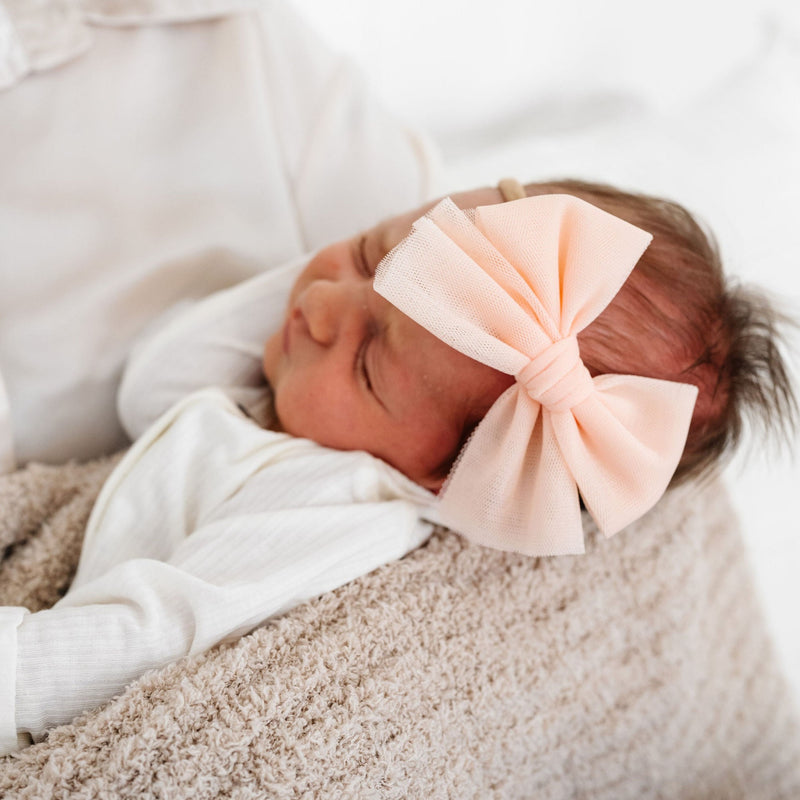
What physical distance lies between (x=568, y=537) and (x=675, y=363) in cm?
22

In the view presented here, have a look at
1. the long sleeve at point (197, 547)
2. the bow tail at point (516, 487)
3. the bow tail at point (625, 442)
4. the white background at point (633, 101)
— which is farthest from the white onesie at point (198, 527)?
the white background at point (633, 101)

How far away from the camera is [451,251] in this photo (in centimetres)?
65

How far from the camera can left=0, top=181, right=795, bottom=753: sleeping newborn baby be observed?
0.67 metres

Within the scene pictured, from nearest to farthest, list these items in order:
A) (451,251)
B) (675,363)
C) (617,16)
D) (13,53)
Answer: (451,251) → (675,363) → (13,53) → (617,16)

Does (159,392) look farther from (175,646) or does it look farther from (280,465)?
(175,646)

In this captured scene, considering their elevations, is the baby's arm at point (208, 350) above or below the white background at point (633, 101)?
below

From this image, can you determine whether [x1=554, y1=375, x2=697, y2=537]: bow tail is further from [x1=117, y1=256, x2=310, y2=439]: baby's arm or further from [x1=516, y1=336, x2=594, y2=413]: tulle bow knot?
[x1=117, y1=256, x2=310, y2=439]: baby's arm

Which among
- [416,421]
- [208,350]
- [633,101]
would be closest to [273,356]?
[208,350]

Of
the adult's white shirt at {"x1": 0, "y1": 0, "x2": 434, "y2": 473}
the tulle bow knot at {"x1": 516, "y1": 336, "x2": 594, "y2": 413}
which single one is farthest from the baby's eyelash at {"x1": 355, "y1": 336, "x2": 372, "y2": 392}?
the adult's white shirt at {"x1": 0, "y1": 0, "x2": 434, "y2": 473}

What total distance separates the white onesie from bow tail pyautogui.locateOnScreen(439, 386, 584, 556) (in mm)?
106

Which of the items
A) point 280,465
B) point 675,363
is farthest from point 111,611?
point 675,363

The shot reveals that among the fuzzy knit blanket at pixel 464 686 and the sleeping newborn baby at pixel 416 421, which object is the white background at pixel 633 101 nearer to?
the fuzzy knit blanket at pixel 464 686

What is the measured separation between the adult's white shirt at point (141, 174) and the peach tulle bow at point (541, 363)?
0.49m

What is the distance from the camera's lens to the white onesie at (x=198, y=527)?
2.32ft
